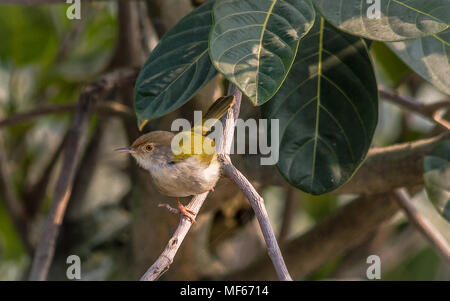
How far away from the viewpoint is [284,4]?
108 centimetres

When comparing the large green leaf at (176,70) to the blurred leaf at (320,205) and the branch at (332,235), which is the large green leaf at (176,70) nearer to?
the branch at (332,235)

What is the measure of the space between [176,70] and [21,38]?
1.49 metres

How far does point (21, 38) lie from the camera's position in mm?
2465

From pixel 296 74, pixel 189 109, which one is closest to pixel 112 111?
pixel 189 109

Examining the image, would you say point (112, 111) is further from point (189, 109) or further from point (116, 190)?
point (116, 190)

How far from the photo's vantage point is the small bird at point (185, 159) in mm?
1156

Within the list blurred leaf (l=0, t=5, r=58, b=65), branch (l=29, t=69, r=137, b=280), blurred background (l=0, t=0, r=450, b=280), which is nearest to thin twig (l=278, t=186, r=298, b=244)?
blurred background (l=0, t=0, r=450, b=280)

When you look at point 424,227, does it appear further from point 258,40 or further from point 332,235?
point 258,40

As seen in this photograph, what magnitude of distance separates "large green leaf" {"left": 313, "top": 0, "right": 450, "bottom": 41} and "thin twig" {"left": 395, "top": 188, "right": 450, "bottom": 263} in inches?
27.6

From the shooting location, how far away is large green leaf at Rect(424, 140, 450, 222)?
1.30m

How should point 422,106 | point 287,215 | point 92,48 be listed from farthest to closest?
1. point 92,48
2. point 287,215
3. point 422,106

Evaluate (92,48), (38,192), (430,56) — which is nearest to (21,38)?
(92,48)
